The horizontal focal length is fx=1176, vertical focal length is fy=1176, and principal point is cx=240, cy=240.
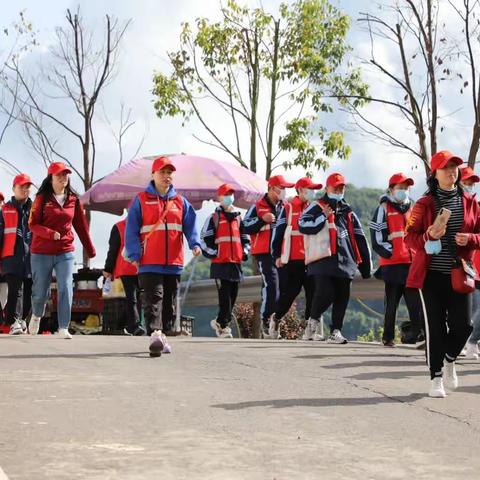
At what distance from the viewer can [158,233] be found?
1130 centimetres

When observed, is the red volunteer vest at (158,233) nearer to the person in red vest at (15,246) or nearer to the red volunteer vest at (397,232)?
the red volunteer vest at (397,232)

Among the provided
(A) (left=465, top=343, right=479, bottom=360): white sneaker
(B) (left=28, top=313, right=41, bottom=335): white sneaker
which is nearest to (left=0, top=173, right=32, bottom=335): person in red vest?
(B) (left=28, top=313, right=41, bottom=335): white sneaker

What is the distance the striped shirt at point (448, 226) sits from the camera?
8.27m

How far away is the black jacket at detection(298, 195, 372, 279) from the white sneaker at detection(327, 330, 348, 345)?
0.74 metres

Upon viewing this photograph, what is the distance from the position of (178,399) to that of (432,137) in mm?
18078

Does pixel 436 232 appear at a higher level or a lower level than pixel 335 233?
lower

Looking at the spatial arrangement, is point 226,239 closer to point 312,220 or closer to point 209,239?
point 209,239

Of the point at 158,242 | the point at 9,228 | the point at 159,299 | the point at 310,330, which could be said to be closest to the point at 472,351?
the point at 310,330

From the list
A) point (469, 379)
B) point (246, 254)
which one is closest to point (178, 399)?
point (469, 379)

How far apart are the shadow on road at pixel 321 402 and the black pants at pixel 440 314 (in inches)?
13.3

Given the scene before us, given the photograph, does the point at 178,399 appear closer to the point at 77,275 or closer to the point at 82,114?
the point at 77,275

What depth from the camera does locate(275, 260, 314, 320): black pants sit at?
15.8 meters

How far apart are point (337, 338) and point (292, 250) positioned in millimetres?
1589

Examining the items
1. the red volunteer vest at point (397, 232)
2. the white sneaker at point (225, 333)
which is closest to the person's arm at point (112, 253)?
the white sneaker at point (225, 333)
